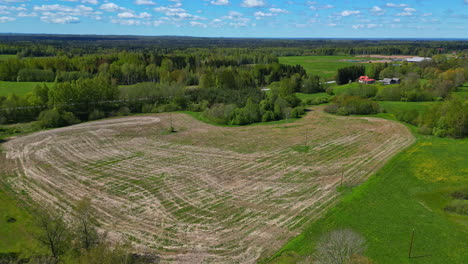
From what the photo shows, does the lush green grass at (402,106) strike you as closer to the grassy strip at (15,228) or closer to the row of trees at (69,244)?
the row of trees at (69,244)

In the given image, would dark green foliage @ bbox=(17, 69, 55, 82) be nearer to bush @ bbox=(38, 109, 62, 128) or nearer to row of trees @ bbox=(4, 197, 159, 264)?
bush @ bbox=(38, 109, 62, 128)

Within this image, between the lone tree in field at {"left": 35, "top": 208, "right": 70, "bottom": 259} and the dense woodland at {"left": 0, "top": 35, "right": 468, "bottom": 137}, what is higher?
the dense woodland at {"left": 0, "top": 35, "right": 468, "bottom": 137}

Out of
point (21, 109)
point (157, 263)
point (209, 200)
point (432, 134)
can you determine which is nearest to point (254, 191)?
point (209, 200)

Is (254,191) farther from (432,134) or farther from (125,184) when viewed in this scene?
(432,134)

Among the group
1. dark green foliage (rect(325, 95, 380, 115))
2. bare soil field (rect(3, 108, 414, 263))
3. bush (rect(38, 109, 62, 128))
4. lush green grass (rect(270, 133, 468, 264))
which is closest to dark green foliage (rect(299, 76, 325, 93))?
dark green foliage (rect(325, 95, 380, 115))

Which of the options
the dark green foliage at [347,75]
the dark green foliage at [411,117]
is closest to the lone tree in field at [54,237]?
the dark green foliage at [411,117]
